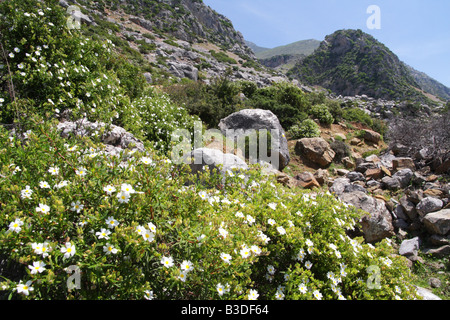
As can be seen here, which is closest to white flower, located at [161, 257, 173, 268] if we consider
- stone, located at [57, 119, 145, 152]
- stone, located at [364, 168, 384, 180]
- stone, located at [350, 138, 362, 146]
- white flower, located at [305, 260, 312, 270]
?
white flower, located at [305, 260, 312, 270]

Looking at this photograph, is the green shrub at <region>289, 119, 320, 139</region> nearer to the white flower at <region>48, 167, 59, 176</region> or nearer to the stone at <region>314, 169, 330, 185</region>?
the stone at <region>314, 169, 330, 185</region>

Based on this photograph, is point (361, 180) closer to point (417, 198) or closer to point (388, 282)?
point (417, 198)

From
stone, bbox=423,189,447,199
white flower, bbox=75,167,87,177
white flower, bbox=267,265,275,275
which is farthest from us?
stone, bbox=423,189,447,199

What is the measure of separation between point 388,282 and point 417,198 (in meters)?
3.61

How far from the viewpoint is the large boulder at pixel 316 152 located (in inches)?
326

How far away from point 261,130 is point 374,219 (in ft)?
Answer: 13.9

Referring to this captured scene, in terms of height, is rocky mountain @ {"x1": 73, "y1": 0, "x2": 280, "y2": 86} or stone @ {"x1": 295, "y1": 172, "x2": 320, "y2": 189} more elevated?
rocky mountain @ {"x1": 73, "y1": 0, "x2": 280, "y2": 86}

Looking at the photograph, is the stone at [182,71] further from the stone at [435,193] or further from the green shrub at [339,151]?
the stone at [435,193]

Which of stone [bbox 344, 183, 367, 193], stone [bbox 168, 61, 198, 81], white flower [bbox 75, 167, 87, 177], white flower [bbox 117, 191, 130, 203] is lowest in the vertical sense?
stone [bbox 344, 183, 367, 193]

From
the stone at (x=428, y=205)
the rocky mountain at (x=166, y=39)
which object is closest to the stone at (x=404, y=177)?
the stone at (x=428, y=205)

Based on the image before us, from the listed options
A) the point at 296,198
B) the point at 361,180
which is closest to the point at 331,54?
the point at 361,180

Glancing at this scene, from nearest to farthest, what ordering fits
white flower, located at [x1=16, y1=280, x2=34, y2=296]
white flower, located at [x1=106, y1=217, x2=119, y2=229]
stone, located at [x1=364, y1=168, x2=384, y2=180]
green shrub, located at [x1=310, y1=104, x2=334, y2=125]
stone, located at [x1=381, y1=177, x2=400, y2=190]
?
white flower, located at [x1=16, y1=280, x2=34, y2=296], white flower, located at [x1=106, y1=217, x2=119, y2=229], stone, located at [x1=381, y1=177, x2=400, y2=190], stone, located at [x1=364, y1=168, x2=384, y2=180], green shrub, located at [x1=310, y1=104, x2=334, y2=125]

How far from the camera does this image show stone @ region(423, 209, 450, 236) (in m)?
4.45

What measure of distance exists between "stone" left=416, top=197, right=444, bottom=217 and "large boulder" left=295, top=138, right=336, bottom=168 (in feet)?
11.4
